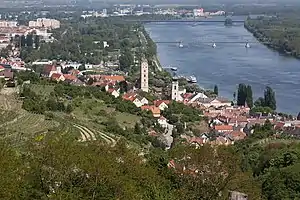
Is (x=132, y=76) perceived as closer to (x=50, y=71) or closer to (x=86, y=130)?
(x=50, y=71)

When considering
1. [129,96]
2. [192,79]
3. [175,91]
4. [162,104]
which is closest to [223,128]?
[162,104]

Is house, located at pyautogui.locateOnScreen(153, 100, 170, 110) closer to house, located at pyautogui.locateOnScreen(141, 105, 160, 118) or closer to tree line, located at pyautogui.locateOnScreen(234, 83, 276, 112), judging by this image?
house, located at pyautogui.locateOnScreen(141, 105, 160, 118)

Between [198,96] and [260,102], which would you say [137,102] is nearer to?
[198,96]

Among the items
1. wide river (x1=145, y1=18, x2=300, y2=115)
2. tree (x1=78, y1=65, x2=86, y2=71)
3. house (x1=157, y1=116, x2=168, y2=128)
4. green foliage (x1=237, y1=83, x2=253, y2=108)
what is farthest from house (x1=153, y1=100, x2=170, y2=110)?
tree (x1=78, y1=65, x2=86, y2=71)

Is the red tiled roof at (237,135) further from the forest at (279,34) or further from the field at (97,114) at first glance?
Answer: the forest at (279,34)

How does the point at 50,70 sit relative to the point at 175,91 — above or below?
below

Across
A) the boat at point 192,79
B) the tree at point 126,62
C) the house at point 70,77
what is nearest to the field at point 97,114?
the house at point 70,77

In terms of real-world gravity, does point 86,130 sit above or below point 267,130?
above

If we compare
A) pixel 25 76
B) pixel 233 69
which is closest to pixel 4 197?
pixel 25 76
